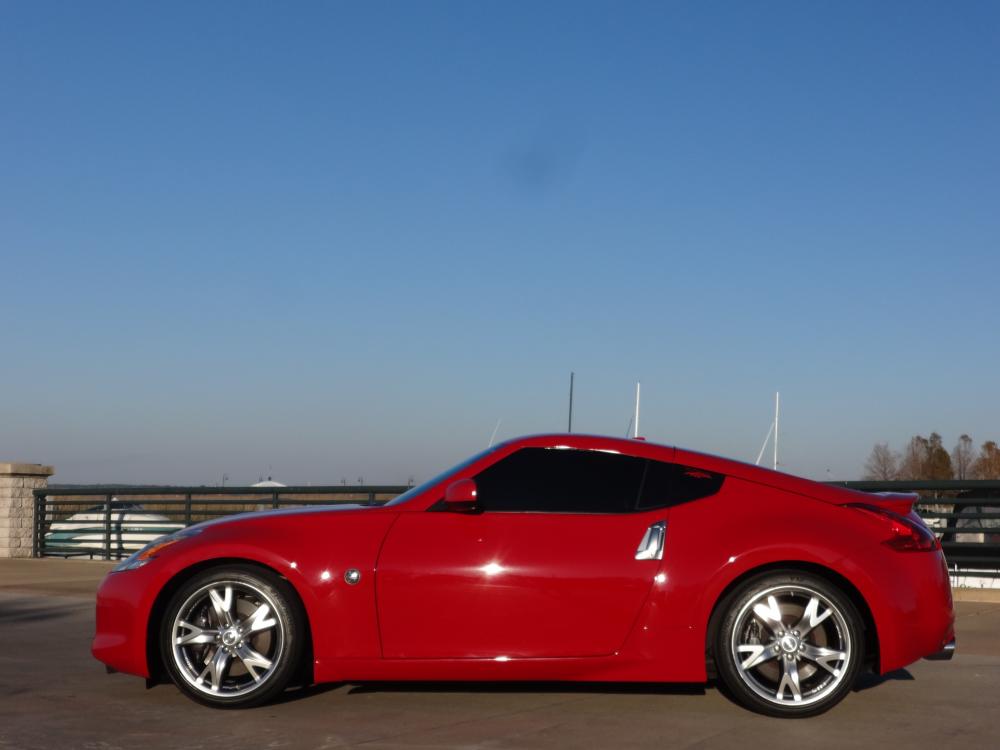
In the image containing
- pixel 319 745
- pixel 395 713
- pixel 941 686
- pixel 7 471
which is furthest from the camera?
pixel 7 471

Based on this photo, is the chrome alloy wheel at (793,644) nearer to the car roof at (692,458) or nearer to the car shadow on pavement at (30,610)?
the car roof at (692,458)

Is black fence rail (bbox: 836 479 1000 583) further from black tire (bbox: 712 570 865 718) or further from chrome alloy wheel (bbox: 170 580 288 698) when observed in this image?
chrome alloy wheel (bbox: 170 580 288 698)

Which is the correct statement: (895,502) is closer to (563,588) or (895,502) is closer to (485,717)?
(563,588)

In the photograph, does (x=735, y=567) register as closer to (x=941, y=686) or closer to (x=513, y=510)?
(x=513, y=510)

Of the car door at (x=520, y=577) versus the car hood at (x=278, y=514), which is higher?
the car hood at (x=278, y=514)

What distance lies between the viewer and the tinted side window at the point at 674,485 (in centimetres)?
596

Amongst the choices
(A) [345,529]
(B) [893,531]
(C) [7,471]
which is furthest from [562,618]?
(C) [7,471]

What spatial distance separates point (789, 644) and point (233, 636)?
2663 mm

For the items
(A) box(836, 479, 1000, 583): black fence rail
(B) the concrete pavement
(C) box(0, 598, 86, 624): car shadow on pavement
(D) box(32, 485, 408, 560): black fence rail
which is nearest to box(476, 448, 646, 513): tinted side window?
(B) the concrete pavement

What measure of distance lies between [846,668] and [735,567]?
70 centimetres

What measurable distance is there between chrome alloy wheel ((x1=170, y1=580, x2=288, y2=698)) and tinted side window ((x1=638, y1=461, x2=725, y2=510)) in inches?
74.1

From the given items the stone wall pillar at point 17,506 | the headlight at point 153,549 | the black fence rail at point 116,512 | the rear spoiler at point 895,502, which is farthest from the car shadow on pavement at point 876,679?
the stone wall pillar at point 17,506

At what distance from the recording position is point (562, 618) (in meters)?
5.73

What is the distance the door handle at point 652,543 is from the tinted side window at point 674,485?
13 centimetres
